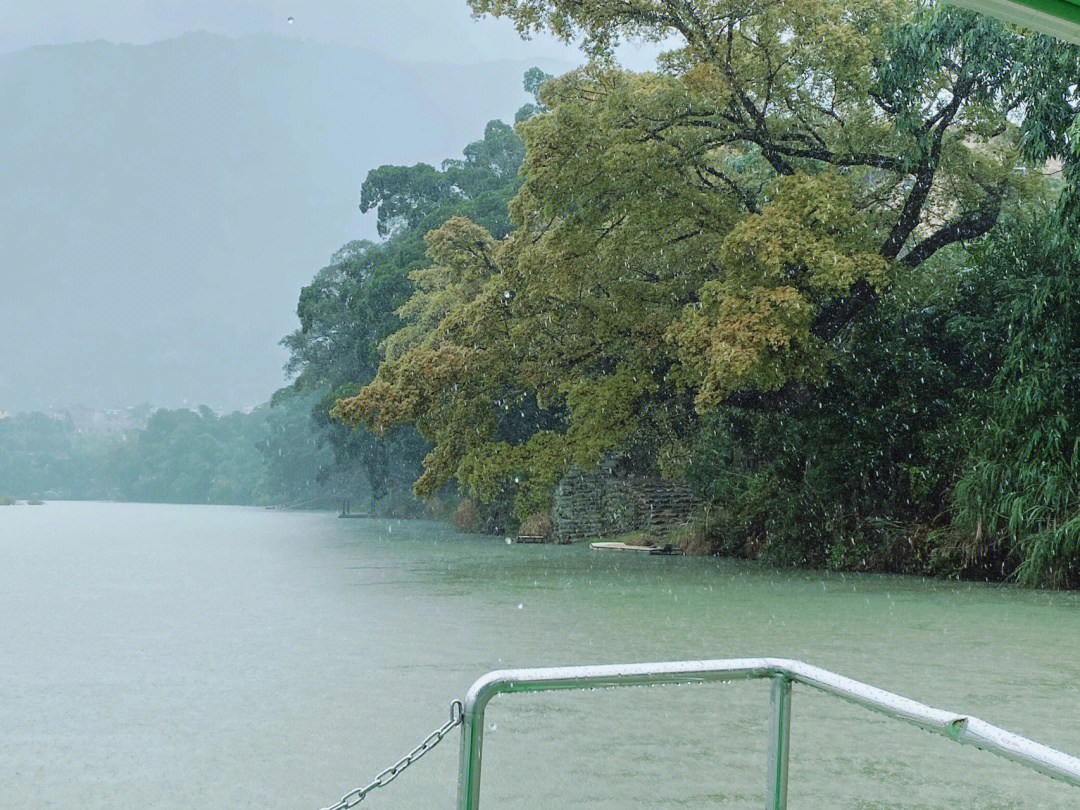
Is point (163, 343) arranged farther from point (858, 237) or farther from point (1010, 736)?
point (1010, 736)

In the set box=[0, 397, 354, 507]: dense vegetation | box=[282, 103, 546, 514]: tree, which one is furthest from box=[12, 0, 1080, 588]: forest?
box=[0, 397, 354, 507]: dense vegetation

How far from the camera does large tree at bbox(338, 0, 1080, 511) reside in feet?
45.6

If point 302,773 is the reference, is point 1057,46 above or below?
above

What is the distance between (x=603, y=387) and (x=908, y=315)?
3708mm

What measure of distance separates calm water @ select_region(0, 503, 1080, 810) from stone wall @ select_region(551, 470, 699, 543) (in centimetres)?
677

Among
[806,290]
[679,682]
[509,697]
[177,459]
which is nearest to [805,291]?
[806,290]

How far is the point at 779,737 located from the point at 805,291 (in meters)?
12.3

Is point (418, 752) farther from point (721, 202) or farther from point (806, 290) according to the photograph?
point (721, 202)

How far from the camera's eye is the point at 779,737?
2.55 metres

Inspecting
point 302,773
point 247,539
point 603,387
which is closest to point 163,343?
point 247,539

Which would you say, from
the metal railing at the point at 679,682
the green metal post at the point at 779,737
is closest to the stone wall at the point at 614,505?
the green metal post at the point at 779,737

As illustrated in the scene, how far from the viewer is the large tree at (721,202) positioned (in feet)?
45.6

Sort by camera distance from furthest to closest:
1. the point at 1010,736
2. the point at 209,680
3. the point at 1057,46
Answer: the point at 1057,46 < the point at 209,680 < the point at 1010,736

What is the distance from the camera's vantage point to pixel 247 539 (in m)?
26.9
